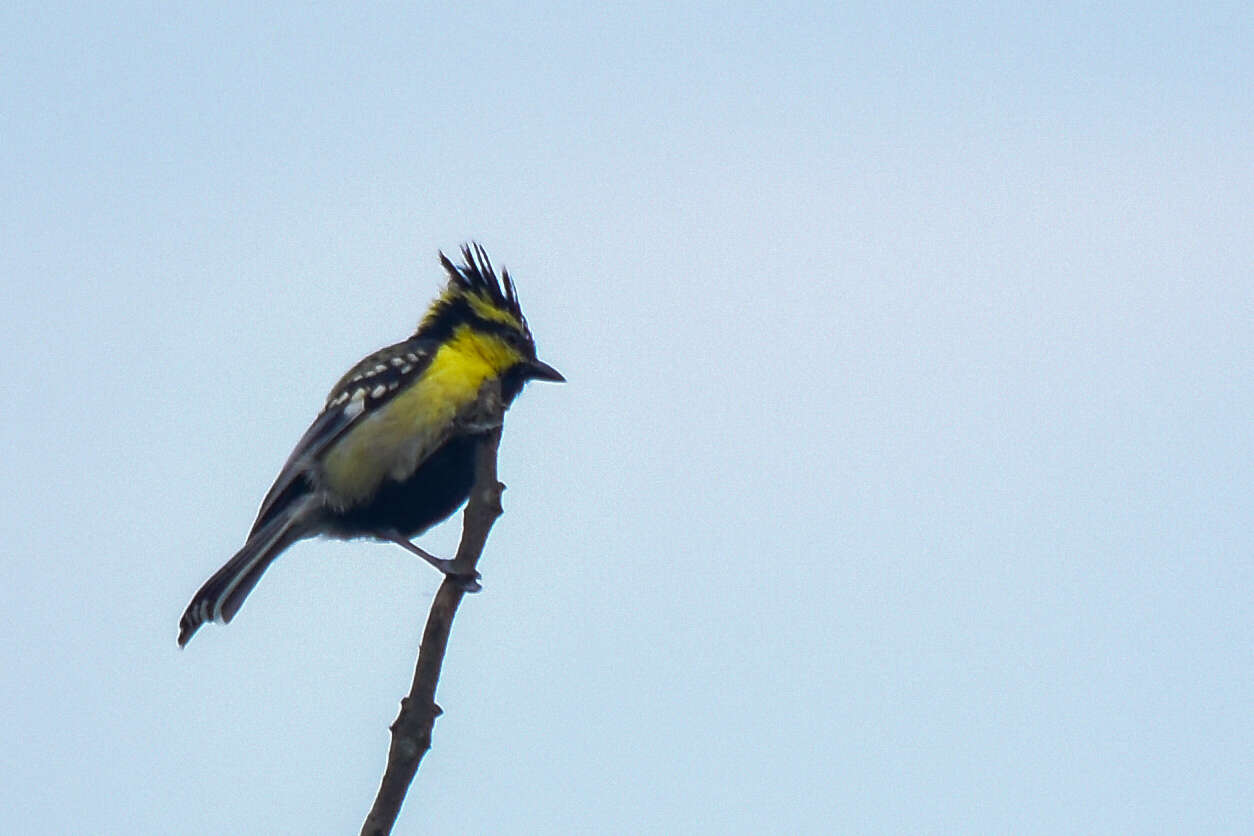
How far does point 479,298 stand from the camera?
8.09m

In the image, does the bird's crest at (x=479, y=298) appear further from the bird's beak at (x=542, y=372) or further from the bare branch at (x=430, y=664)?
the bare branch at (x=430, y=664)

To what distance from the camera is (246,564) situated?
667cm

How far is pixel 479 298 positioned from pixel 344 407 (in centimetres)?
100

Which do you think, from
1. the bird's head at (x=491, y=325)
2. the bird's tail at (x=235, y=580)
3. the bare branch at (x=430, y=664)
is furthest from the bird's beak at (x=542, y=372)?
the bare branch at (x=430, y=664)

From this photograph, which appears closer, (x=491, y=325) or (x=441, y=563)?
(x=441, y=563)

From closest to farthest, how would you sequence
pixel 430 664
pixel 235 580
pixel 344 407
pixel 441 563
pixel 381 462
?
1. pixel 430 664
2. pixel 441 563
3. pixel 235 580
4. pixel 381 462
5. pixel 344 407

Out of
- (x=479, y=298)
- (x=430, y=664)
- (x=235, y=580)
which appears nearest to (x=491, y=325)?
(x=479, y=298)

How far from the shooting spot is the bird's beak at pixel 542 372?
26.4 feet

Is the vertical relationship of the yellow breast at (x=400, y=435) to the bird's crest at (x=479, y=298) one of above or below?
below

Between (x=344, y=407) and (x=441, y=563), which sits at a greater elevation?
(x=344, y=407)

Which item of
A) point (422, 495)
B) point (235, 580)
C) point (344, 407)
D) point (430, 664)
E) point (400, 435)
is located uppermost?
Result: point (344, 407)

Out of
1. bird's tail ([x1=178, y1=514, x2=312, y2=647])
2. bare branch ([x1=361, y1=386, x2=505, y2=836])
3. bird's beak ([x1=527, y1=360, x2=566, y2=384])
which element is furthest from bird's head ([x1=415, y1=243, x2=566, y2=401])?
bare branch ([x1=361, y1=386, x2=505, y2=836])

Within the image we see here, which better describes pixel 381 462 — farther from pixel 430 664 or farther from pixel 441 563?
pixel 430 664

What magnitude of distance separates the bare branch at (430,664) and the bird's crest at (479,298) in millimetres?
3080
